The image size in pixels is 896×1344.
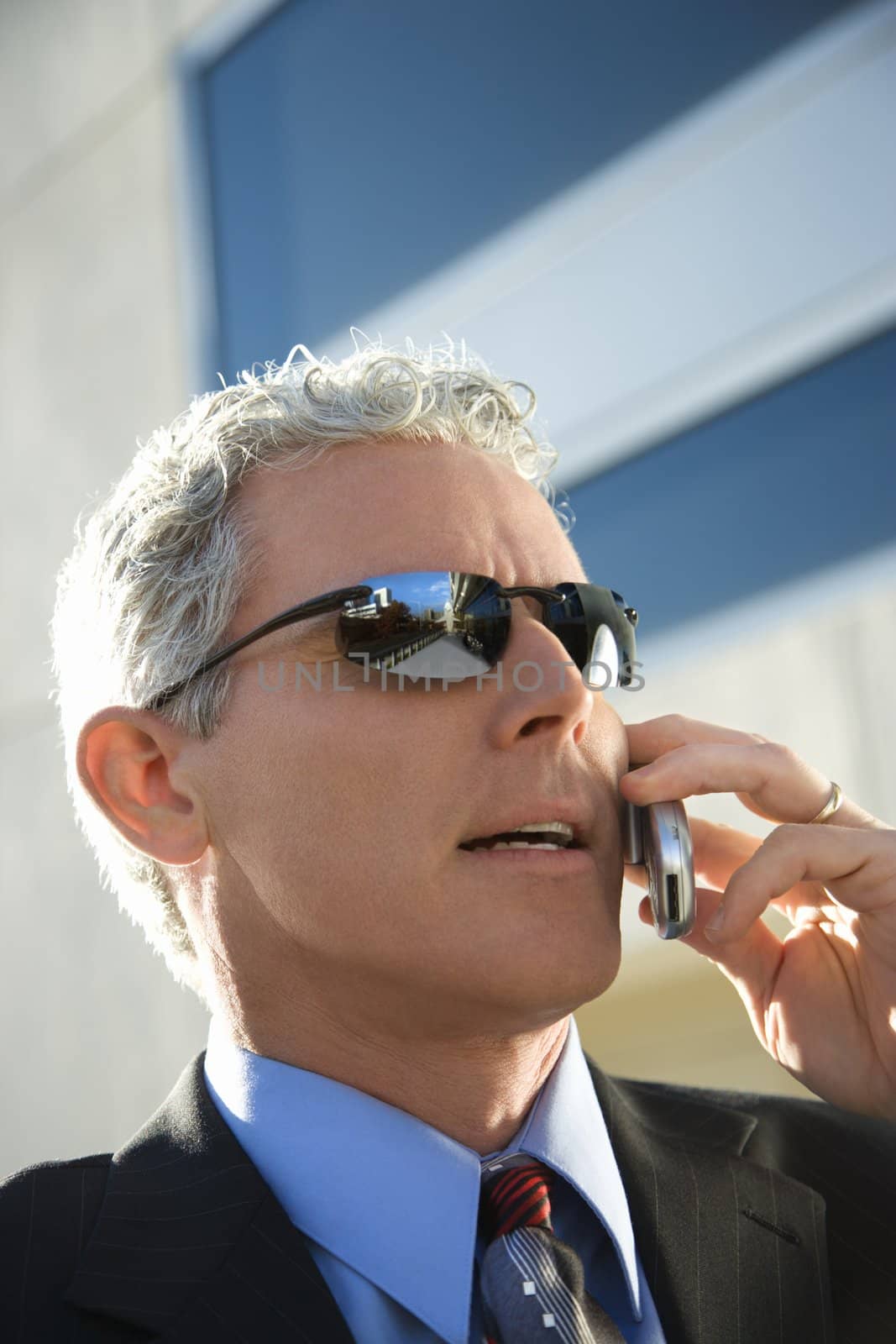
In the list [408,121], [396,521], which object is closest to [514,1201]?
[396,521]

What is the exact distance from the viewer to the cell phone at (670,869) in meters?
2.01

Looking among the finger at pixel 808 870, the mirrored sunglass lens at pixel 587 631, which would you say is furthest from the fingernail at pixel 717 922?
the mirrored sunglass lens at pixel 587 631

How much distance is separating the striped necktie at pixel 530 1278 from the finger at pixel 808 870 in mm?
532

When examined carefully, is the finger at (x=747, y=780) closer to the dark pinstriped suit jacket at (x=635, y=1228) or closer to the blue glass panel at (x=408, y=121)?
the dark pinstriped suit jacket at (x=635, y=1228)

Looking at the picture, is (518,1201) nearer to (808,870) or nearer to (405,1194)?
(405,1194)

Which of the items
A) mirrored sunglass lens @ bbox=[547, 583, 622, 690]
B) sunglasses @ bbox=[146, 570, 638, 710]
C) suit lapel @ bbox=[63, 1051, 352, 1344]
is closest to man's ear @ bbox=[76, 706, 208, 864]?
sunglasses @ bbox=[146, 570, 638, 710]

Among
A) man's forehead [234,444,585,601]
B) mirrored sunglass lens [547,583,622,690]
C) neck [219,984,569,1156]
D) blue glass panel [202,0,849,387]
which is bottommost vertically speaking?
neck [219,984,569,1156]

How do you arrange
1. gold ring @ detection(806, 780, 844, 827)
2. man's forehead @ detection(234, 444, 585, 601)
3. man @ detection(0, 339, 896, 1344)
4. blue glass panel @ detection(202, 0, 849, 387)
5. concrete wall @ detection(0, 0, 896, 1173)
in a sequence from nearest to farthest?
1. man @ detection(0, 339, 896, 1344)
2. man's forehead @ detection(234, 444, 585, 601)
3. gold ring @ detection(806, 780, 844, 827)
4. blue glass panel @ detection(202, 0, 849, 387)
5. concrete wall @ detection(0, 0, 896, 1173)

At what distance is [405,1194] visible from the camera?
1.89 meters

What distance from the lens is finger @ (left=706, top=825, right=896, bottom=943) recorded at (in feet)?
6.82

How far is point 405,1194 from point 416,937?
1.27 ft

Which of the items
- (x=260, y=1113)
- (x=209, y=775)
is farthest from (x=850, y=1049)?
(x=209, y=775)

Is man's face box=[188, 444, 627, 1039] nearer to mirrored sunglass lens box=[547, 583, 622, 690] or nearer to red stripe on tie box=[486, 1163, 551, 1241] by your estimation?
mirrored sunglass lens box=[547, 583, 622, 690]

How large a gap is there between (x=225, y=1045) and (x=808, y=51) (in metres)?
3.43
